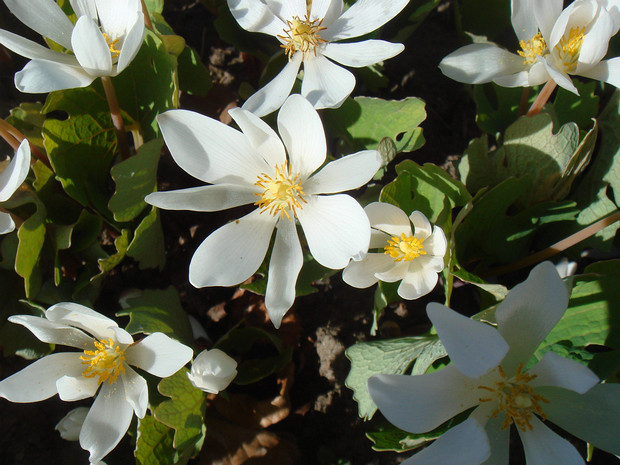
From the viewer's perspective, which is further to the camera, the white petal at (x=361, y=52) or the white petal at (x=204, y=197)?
the white petal at (x=361, y=52)

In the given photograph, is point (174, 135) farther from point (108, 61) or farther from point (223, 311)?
point (223, 311)

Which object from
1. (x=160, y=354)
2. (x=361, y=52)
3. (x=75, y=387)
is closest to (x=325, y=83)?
(x=361, y=52)

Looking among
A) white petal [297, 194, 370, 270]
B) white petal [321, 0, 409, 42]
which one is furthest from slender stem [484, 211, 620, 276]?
white petal [321, 0, 409, 42]

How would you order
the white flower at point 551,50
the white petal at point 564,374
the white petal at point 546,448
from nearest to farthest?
the white petal at point 564,374, the white petal at point 546,448, the white flower at point 551,50

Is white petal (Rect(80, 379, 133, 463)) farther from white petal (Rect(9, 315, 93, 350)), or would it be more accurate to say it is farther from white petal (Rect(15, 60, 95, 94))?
white petal (Rect(15, 60, 95, 94))

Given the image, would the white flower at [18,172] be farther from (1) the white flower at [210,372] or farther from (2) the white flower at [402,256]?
(2) the white flower at [402,256]

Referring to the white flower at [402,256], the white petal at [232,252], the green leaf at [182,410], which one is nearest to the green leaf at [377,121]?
the white flower at [402,256]
